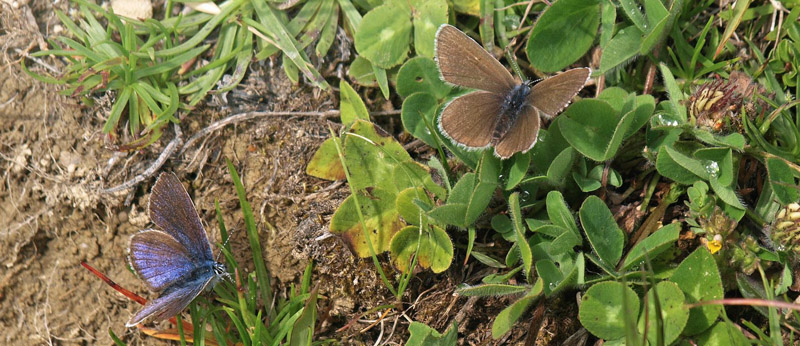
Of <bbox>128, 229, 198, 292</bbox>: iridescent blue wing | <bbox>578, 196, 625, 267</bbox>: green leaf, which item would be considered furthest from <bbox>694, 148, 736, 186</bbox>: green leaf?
<bbox>128, 229, 198, 292</bbox>: iridescent blue wing

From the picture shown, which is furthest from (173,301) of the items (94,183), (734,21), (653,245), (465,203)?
(734,21)

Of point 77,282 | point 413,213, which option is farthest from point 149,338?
point 413,213

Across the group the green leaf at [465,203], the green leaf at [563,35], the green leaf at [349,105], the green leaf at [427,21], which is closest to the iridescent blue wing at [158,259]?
the green leaf at [349,105]

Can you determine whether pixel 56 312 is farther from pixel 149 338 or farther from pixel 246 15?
pixel 246 15

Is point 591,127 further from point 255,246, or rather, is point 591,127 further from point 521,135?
point 255,246

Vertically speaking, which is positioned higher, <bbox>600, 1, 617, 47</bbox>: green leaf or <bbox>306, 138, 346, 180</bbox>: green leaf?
<bbox>600, 1, 617, 47</bbox>: green leaf

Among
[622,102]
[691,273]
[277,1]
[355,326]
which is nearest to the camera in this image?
[691,273]

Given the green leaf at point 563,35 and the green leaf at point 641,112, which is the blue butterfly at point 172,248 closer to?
the green leaf at point 563,35

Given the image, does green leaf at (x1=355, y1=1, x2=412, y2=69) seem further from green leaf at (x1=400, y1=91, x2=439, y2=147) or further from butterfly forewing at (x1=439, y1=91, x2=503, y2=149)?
butterfly forewing at (x1=439, y1=91, x2=503, y2=149)
